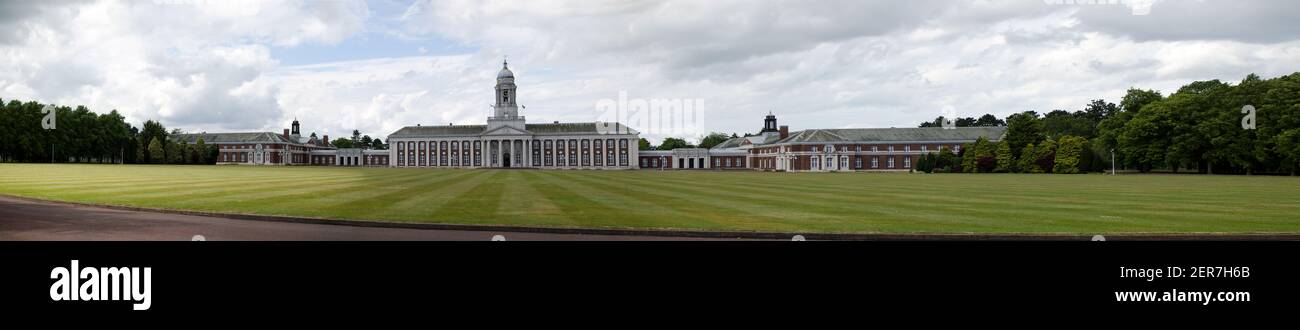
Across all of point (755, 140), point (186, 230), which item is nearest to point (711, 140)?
point (755, 140)

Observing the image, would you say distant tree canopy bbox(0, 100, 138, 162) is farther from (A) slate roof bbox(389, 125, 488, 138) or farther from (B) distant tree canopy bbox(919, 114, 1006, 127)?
(B) distant tree canopy bbox(919, 114, 1006, 127)

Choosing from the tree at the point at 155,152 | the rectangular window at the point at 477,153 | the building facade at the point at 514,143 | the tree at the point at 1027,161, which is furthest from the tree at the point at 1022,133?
the tree at the point at 155,152

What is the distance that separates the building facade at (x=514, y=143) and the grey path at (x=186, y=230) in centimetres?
12415

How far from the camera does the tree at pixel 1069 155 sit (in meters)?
77.0

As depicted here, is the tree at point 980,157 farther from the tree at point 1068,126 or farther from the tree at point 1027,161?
the tree at point 1068,126

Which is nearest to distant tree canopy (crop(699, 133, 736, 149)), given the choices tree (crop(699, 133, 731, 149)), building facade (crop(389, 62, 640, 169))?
tree (crop(699, 133, 731, 149))

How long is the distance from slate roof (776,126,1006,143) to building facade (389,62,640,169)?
3981 cm
